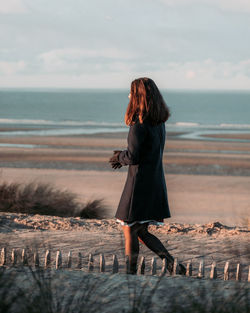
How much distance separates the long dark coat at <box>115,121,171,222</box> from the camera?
459cm

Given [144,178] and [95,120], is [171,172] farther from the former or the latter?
[95,120]

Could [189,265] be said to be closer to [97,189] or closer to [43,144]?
[97,189]

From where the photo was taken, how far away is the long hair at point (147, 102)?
4535 mm

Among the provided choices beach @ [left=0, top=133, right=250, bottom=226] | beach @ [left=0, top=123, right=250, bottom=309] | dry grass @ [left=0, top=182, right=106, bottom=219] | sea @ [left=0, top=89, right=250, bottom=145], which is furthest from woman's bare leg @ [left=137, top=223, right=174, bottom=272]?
sea @ [left=0, top=89, right=250, bottom=145]

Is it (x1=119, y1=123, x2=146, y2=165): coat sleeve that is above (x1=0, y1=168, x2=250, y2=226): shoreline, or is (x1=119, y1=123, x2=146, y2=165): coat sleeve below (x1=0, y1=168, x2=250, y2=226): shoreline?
above

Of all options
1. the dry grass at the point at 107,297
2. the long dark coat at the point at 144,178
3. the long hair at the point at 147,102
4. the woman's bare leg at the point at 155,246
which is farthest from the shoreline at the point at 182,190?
the dry grass at the point at 107,297

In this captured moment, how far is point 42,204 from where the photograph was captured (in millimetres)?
9594

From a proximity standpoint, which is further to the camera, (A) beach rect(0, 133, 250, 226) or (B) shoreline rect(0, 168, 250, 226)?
(A) beach rect(0, 133, 250, 226)

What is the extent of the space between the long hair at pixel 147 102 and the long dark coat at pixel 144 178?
2.9 inches

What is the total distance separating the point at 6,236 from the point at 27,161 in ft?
49.1

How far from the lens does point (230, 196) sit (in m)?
14.0

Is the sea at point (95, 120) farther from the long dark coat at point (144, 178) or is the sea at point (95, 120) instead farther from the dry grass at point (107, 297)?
the dry grass at point (107, 297)

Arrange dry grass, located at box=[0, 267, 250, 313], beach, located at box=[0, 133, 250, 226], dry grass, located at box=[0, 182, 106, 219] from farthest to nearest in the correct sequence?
beach, located at box=[0, 133, 250, 226]
dry grass, located at box=[0, 182, 106, 219]
dry grass, located at box=[0, 267, 250, 313]

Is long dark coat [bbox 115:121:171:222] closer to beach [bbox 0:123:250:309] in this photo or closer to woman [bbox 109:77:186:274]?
woman [bbox 109:77:186:274]
